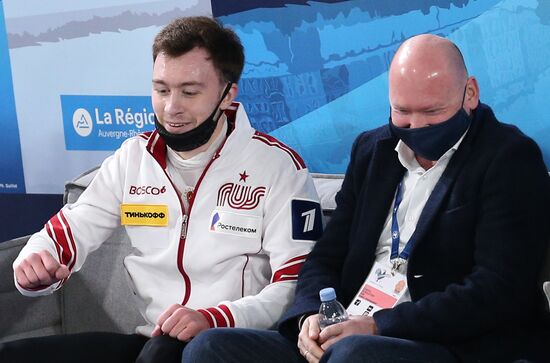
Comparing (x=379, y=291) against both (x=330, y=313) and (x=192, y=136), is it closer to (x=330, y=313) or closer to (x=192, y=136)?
(x=330, y=313)

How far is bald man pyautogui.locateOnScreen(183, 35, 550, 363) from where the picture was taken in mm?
2328

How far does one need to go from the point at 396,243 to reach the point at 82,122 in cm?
173

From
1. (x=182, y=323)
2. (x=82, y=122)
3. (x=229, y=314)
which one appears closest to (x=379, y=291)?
(x=229, y=314)

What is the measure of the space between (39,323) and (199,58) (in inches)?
44.2

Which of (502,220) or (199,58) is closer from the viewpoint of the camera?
(502,220)

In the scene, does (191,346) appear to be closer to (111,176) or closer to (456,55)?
(111,176)

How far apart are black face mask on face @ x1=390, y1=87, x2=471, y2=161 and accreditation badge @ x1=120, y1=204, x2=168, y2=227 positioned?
768mm

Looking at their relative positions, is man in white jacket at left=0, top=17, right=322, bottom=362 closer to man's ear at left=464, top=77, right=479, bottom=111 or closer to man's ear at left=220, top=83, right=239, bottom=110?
man's ear at left=220, top=83, right=239, bottom=110

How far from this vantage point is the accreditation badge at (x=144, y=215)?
9.48ft

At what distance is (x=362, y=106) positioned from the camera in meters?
3.32

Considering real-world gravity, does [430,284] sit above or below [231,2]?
below

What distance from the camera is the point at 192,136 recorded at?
9.24 ft

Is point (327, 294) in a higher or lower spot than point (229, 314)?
higher

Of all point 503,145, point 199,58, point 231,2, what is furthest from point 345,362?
point 231,2
